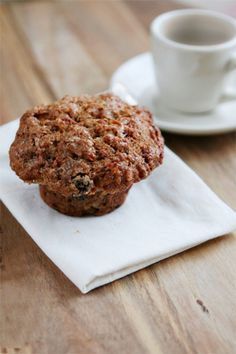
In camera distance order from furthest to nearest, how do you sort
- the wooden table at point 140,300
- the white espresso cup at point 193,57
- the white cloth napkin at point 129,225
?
the white espresso cup at point 193,57, the white cloth napkin at point 129,225, the wooden table at point 140,300

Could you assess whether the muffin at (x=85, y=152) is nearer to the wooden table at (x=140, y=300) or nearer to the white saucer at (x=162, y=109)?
the wooden table at (x=140, y=300)

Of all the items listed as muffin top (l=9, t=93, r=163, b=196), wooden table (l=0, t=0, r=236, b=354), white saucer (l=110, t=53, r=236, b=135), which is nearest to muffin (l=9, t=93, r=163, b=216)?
muffin top (l=9, t=93, r=163, b=196)

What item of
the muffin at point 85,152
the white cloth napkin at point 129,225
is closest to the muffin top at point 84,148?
the muffin at point 85,152

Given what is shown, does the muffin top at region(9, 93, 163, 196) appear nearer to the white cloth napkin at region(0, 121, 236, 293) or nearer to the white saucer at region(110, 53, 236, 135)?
the white cloth napkin at region(0, 121, 236, 293)

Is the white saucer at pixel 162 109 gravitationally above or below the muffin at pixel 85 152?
below

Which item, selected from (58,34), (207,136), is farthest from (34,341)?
(58,34)

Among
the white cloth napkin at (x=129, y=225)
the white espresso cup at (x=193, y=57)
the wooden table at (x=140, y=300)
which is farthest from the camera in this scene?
the white espresso cup at (x=193, y=57)

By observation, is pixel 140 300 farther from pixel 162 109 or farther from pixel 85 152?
pixel 162 109
